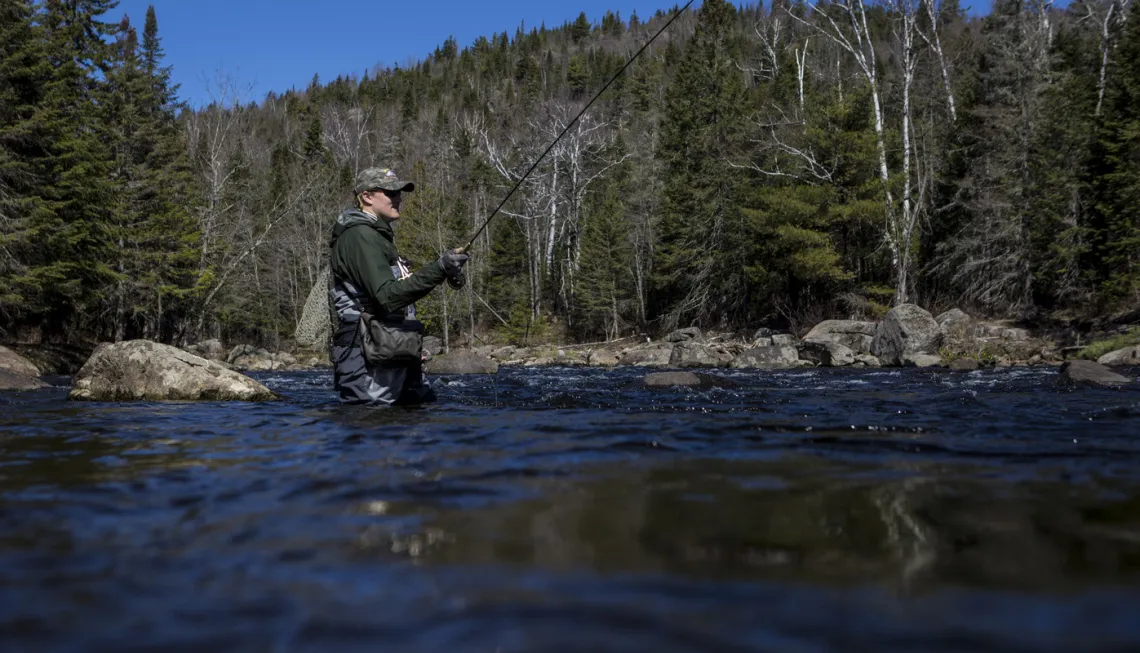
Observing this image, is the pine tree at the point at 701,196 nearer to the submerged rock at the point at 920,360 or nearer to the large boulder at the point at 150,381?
the submerged rock at the point at 920,360

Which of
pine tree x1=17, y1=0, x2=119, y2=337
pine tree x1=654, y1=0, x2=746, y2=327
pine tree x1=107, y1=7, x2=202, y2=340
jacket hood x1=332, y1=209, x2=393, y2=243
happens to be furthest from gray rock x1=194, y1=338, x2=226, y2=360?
jacket hood x1=332, y1=209, x2=393, y2=243

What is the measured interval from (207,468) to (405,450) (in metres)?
0.86

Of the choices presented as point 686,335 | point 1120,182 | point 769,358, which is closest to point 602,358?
point 686,335

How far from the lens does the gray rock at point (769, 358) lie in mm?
17281

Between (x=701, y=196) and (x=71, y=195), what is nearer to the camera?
(x=71, y=195)

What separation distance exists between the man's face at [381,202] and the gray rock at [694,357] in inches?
582

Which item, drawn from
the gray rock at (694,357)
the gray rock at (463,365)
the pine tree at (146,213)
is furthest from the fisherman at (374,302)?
the pine tree at (146,213)

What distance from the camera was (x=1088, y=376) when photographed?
26.7ft

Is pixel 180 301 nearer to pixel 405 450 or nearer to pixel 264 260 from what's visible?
pixel 264 260

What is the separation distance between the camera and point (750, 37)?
234 feet

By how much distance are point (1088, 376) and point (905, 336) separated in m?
9.35

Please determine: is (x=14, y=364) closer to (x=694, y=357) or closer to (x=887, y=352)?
(x=694, y=357)

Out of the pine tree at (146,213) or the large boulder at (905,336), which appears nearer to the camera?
the large boulder at (905,336)

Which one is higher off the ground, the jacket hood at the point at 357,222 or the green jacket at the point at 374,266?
the jacket hood at the point at 357,222
